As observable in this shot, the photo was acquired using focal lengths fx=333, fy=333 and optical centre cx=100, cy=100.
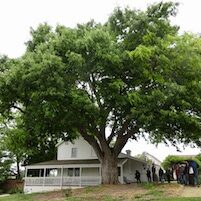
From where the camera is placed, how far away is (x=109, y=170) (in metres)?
28.1

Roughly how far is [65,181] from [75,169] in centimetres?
338

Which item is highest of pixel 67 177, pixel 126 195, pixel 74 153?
pixel 74 153

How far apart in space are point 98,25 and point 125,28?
7.21ft

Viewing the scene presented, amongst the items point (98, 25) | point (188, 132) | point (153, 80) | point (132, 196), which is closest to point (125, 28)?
point (98, 25)

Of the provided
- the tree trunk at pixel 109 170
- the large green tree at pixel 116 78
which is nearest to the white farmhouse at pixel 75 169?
the tree trunk at pixel 109 170

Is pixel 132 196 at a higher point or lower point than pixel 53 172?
lower

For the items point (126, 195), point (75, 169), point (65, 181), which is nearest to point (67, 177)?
point (65, 181)

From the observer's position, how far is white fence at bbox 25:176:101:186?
3588 cm

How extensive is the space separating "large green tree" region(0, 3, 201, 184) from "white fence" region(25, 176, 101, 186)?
10.7 meters

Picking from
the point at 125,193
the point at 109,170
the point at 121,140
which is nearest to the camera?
the point at 125,193

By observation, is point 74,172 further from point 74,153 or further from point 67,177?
point 74,153

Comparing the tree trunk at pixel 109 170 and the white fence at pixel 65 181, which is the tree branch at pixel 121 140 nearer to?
the tree trunk at pixel 109 170

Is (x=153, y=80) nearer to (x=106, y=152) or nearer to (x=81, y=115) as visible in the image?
(x=81, y=115)

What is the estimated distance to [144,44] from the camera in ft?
80.7
